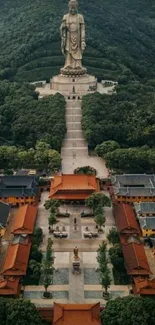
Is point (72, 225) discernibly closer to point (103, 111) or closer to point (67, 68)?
point (103, 111)

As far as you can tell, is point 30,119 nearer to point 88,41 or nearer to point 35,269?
point 35,269

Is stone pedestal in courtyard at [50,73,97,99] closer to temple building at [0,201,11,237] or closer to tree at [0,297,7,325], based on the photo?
temple building at [0,201,11,237]

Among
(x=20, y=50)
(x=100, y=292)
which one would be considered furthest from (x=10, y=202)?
(x=20, y=50)

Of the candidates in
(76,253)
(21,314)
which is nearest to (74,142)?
(76,253)

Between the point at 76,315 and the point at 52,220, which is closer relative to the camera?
the point at 76,315

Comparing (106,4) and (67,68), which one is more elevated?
(106,4)

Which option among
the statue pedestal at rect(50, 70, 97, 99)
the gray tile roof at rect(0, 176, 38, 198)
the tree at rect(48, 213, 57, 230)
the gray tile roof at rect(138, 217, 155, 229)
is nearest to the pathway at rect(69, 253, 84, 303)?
the tree at rect(48, 213, 57, 230)
